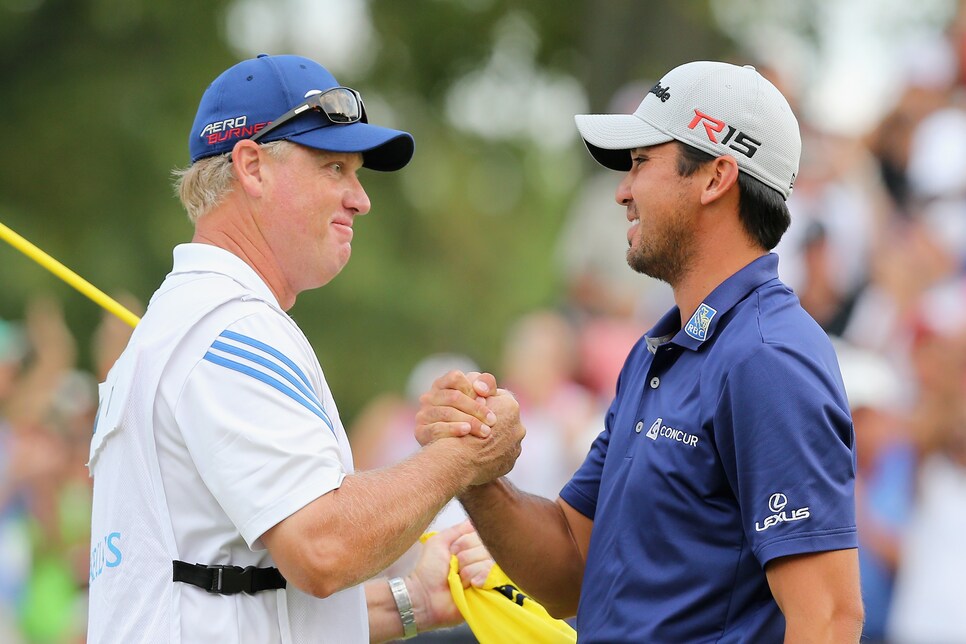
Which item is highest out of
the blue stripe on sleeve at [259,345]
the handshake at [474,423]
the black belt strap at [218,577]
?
the blue stripe on sleeve at [259,345]

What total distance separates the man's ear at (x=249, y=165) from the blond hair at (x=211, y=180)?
0.08ft

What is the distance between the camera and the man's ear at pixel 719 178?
3342mm

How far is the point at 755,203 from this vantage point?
3.38m

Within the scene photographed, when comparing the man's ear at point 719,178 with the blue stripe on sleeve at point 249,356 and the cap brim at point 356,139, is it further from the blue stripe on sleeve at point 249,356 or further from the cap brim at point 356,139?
the blue stripe on sleeve at point 249,356

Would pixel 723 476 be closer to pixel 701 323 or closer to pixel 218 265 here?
pixel 701 323

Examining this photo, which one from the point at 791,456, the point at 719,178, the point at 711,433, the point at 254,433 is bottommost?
the point at 791,456

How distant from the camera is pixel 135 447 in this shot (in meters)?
3.10

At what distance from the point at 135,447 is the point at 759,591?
1516 mm

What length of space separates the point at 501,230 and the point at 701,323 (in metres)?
16.8

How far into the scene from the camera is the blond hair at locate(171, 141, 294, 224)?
3.47 meters

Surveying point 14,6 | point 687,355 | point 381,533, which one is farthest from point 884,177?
point 14,6

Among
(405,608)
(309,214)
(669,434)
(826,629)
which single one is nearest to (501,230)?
(405,608)

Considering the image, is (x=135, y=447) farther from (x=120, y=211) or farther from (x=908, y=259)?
(x=120, y=211)

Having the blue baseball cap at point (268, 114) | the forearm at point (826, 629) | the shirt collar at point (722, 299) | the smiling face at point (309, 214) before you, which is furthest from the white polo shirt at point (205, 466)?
the forearm at point (826, 629)
